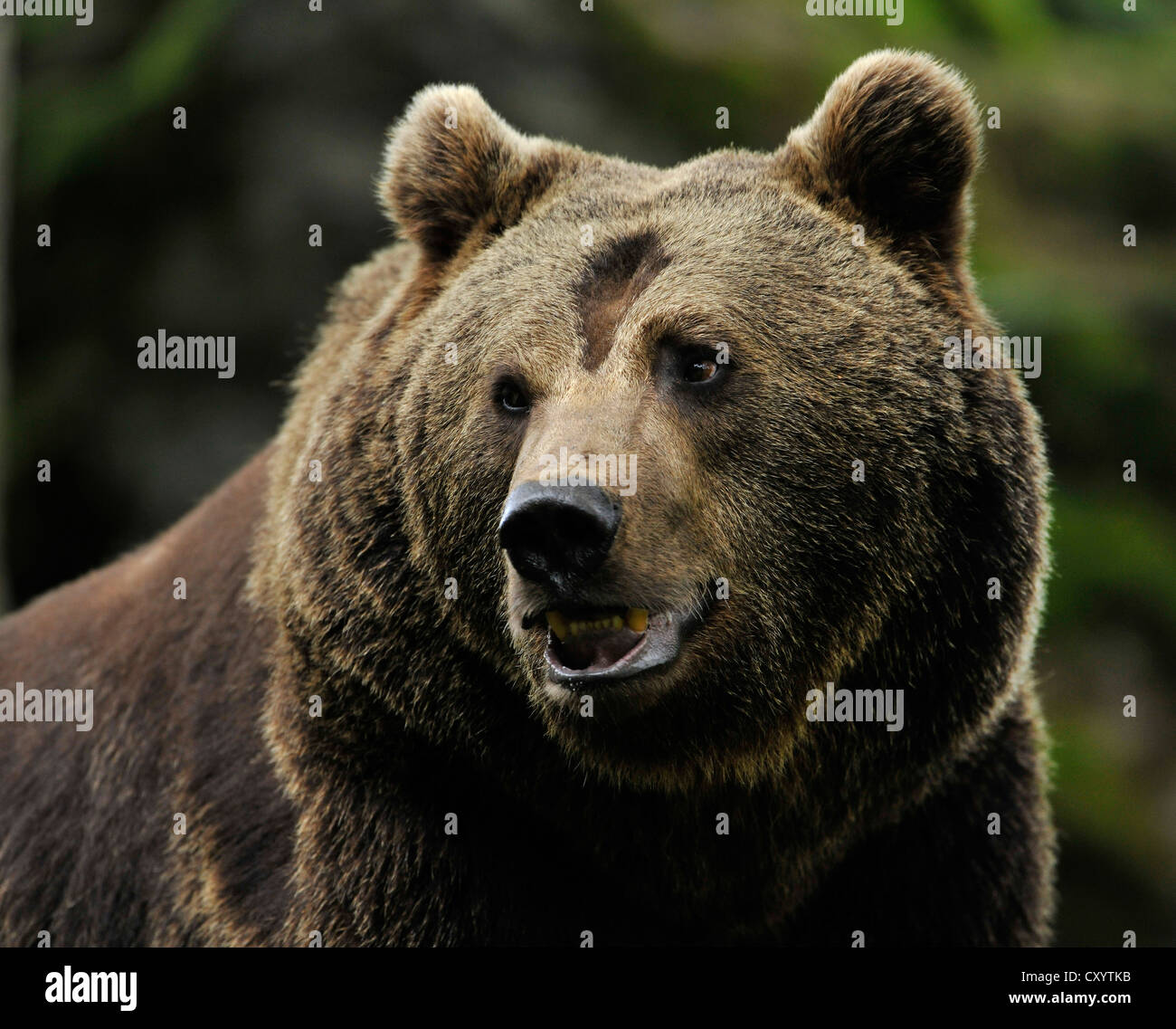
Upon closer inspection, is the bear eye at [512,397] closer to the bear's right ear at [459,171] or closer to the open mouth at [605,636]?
the open mouth at [605,636]

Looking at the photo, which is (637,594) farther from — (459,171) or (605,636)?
(459,171)

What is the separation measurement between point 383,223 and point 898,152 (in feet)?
30.9

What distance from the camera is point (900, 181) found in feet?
18.2

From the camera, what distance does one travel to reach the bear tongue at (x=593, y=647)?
4.71 metres

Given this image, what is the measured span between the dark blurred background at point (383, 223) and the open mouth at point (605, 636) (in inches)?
376

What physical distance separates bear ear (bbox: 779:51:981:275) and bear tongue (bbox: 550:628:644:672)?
1.94m

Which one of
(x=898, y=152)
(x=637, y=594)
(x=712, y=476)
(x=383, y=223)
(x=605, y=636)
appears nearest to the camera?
(x=637, y=594)

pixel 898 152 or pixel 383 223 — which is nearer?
pixel 898 152

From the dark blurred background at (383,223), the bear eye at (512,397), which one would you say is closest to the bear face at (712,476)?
the bear eye at (512,397)

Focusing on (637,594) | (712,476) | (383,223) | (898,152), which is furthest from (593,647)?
(383,223)

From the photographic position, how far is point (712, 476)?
4.95 m

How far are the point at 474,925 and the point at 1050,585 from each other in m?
9.56

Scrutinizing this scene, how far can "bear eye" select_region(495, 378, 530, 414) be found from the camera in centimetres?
517
